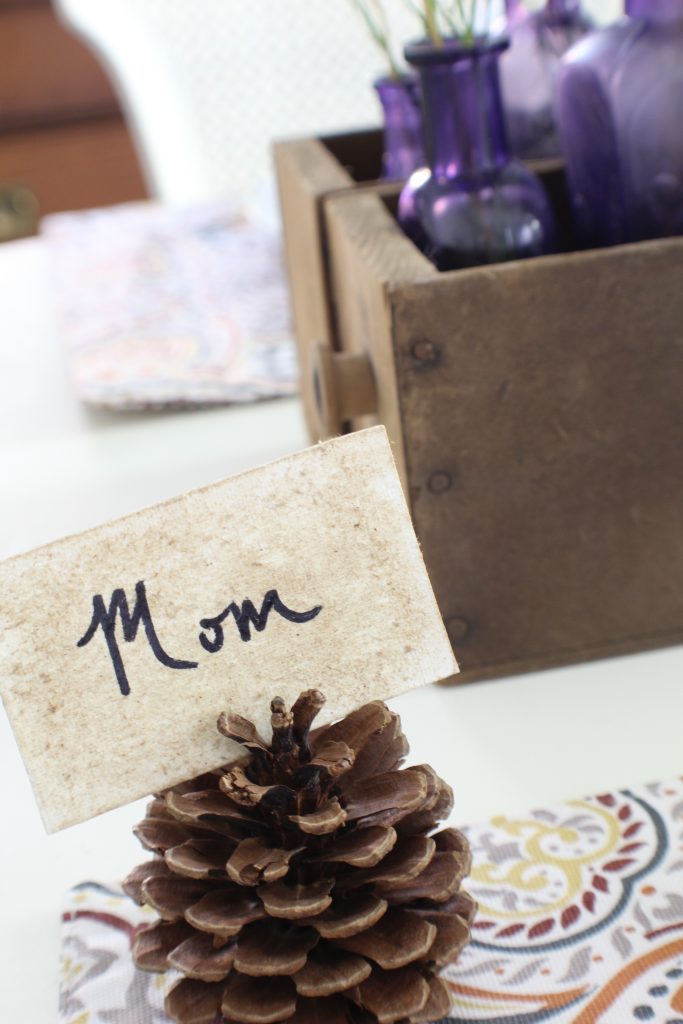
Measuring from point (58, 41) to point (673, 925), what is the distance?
8.25ft

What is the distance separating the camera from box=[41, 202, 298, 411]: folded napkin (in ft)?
2.79

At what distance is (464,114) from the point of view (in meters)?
0.53

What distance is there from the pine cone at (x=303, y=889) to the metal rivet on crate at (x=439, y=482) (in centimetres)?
17

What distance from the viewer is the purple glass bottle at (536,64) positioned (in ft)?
2.23

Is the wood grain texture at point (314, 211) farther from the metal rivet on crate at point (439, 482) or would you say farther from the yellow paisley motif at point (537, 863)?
the yellow paisley motif at point (537, 863)

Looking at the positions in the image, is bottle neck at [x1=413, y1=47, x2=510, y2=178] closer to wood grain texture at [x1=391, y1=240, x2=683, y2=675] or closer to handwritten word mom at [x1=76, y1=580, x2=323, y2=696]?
wood grain texture at [x1=391, y1=240, x2=683, y2=675]

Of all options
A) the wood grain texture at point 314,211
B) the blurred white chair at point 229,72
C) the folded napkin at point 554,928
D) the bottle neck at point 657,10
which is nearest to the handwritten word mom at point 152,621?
the folded napkin at point 554,928

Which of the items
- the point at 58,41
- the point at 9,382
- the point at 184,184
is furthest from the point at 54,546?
the point at 58,41

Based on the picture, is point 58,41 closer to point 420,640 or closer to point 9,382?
point 9,382

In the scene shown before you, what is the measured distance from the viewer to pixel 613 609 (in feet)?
1.71

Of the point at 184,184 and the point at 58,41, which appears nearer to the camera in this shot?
the point at 184,184

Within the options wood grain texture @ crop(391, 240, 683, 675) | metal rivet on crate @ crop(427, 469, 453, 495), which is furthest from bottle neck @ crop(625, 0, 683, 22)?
metal rivet on crate @ crop(427, 469, 453, 495)

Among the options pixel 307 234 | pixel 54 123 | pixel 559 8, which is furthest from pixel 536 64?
pixel 54 123

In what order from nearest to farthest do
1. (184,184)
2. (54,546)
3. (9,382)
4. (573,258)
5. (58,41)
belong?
(54,546), (573,258), (9,382), (184,184), (58,41)
